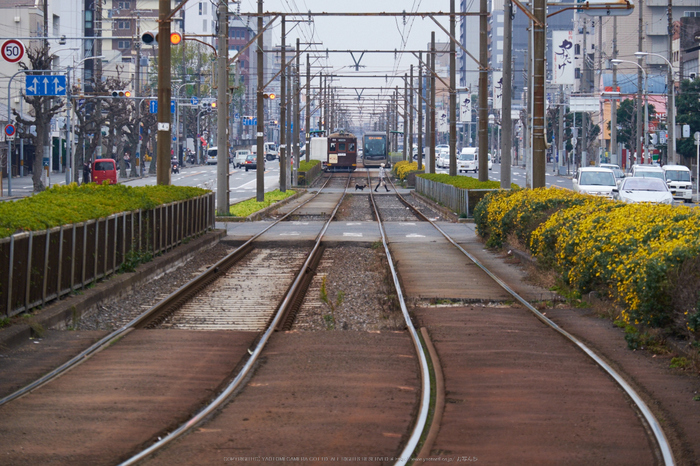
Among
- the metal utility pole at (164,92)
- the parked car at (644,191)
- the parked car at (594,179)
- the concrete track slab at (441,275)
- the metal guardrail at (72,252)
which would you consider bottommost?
the concrete track slab at (441,275)

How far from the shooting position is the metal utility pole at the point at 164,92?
2408 centimetres

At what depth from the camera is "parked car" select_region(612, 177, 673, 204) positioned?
36000 millimetres

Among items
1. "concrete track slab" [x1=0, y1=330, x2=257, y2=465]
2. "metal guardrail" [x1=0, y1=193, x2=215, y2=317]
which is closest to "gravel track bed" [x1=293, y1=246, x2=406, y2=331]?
"concrete track slab" [x1=0, y1=330, x2=257, y2=465]

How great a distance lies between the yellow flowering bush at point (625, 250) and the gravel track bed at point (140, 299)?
260 inches

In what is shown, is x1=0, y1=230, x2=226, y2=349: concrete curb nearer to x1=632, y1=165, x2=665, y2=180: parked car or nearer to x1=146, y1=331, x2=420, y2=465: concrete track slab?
x1=146, y1=331, x2=420, y2=465: concrete track slab

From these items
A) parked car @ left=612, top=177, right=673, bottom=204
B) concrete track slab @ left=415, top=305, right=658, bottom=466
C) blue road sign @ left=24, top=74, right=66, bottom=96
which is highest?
blue road sign @ left=24, top=74, right=66, bottom=96

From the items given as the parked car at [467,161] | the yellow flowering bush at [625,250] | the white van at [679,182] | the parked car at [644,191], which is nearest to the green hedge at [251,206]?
the parked car at [644,191]

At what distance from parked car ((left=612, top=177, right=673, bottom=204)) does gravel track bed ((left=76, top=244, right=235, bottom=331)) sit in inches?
779

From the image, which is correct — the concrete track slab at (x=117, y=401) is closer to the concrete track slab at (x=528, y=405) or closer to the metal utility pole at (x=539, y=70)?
the concrete track slab at (x=528, y=405)

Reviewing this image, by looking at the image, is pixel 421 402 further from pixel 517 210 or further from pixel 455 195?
pixel 455 195

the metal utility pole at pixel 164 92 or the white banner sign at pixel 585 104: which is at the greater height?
the white banner sign at pixel 585 104

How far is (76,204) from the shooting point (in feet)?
51.0

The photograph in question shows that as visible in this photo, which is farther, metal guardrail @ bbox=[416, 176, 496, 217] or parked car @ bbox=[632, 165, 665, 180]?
parked car @ bbox=[632, 165, 665, 180]

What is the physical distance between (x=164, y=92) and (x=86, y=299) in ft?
38.8
